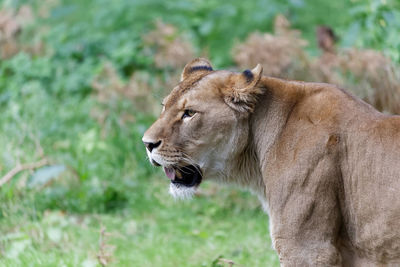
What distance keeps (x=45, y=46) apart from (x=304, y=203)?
339 inches

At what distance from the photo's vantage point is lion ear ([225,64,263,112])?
12.7ft

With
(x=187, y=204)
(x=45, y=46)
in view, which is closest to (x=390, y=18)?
(x=187, y=204)

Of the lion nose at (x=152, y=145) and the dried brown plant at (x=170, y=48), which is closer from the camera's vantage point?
the lion nose at (x=152, y=145)

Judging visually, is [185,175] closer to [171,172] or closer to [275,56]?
[171,172]

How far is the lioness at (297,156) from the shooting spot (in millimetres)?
3592

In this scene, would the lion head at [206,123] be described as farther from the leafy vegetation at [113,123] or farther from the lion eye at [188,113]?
the leafy vegetation at [113,123]

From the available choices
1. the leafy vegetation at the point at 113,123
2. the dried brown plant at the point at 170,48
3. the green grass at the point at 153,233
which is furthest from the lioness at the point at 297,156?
the dried brown plant at the point at 170,48

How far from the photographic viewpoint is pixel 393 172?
3.55 m

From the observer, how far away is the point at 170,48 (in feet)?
27.0

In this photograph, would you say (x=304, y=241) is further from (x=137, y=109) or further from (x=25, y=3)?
(x=25, y=3)

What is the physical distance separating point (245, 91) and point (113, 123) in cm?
480

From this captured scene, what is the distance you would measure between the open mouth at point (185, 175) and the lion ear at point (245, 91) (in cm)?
48

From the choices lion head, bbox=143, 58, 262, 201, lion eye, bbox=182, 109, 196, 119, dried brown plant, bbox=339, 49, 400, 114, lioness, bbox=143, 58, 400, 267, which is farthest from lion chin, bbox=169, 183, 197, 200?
dried brown plant, bbox=339, 49, 400, 114

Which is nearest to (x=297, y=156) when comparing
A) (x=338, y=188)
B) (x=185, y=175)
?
(x=338, y=188)
